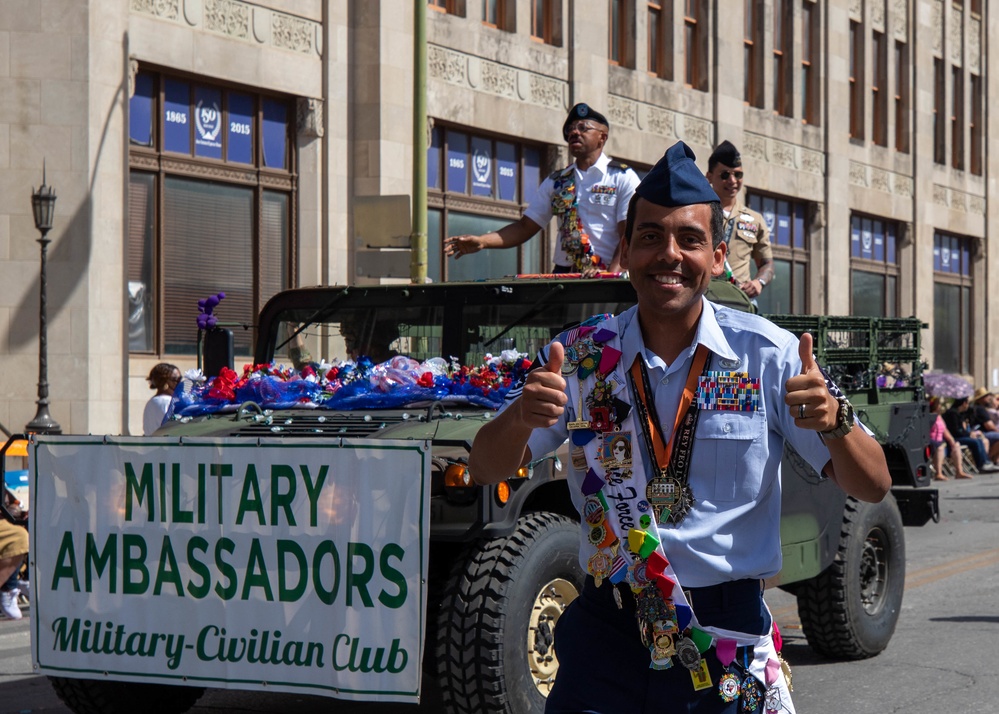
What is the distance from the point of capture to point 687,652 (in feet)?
10.6

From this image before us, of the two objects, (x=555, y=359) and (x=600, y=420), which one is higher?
(x=555, y=359)

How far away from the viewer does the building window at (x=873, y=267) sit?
34.0 metres

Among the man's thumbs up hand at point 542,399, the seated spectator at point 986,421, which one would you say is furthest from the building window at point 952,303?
the man's thumbs up hand at point 542,399

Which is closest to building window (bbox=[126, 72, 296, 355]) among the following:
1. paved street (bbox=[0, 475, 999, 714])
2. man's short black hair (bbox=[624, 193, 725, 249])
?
paved street (bbox=[0, 475, 999, 714])

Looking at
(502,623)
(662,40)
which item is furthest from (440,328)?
(662,40)

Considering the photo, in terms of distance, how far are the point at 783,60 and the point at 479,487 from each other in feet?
88.0

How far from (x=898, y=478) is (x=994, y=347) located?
33.7 metres

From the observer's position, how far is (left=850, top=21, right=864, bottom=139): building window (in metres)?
34.0

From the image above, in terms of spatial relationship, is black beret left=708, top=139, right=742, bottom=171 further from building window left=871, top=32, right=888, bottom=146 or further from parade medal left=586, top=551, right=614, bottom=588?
building window left=871, top=32, right=888, bottom=146

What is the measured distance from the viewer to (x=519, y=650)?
5629 mm

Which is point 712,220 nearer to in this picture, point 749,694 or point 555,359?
point 555,359

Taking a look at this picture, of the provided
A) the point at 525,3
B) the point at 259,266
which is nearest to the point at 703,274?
the point at 259,266

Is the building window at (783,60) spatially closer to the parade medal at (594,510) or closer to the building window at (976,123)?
the building window at (976,123)

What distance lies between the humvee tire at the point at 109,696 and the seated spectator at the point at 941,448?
18330 millimetres
